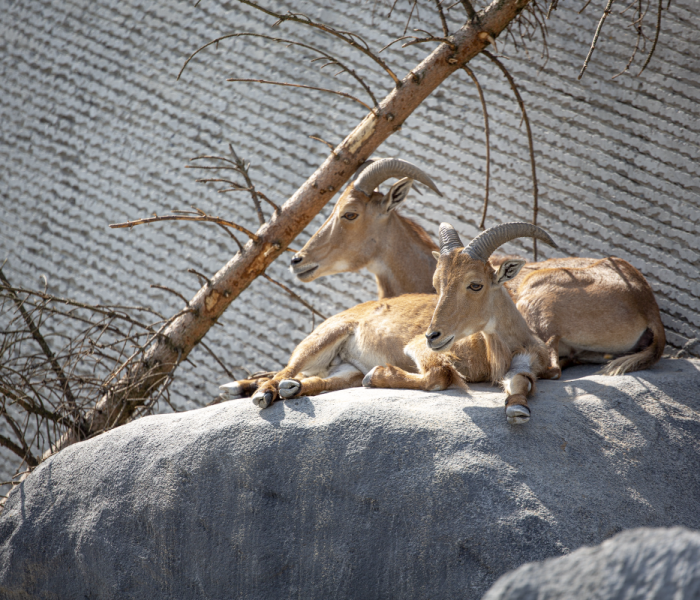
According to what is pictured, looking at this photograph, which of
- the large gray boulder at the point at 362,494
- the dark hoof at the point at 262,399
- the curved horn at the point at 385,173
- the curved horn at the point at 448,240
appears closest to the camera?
the large gray boulder at the point at 362,494

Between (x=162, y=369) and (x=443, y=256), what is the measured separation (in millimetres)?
2047

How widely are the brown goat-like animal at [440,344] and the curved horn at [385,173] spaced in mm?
925

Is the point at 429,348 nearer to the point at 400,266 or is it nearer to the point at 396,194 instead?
the point at 400,266

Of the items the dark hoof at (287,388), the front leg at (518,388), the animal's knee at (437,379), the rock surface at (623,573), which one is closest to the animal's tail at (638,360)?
the front leg at (518,388)

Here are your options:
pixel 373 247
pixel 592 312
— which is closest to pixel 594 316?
pixel 592 312

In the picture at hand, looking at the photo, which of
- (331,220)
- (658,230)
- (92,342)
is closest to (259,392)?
(92,342)

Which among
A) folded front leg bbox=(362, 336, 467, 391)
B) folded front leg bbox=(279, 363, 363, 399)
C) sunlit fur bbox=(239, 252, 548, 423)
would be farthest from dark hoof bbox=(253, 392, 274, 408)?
folded front leg bbox=(362, 336, 467, 391)

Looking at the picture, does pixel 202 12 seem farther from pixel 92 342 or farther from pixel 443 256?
pixel 443 256

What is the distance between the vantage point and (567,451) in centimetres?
261

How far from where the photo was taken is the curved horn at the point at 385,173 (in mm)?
4176

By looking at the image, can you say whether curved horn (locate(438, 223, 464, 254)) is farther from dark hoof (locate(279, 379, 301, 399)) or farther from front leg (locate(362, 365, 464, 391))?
Result: dark hoof (locate(279, 379, 301, 399))

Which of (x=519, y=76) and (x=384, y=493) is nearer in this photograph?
(x=384, y=493)

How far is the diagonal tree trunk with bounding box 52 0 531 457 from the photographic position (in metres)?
3.64

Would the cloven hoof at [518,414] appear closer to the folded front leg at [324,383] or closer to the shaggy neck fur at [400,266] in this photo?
the folded front leg at [324,383]
